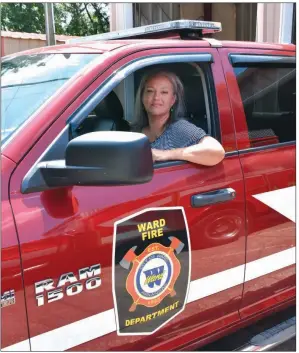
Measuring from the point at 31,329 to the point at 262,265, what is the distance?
1.35 m

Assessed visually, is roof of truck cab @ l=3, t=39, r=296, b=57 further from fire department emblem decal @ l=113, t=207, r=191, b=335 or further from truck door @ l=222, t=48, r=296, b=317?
fire department emblem decal @ l=113, t=207, r=191, b=335

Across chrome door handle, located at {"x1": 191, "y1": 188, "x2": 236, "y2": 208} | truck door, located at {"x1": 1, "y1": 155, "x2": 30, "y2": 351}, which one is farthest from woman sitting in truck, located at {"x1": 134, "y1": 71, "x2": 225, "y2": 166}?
truck door, located at {"x1": 1, "y1": 155, "x2": 30, "y2": 351}

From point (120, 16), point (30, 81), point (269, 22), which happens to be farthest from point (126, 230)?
point (120, 16)

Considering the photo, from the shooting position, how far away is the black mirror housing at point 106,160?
1627 mm

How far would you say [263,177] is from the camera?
2.42 metres

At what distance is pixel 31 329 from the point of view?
1.67m

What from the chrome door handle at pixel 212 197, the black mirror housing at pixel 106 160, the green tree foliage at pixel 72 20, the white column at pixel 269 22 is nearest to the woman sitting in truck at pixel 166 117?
the chrome door handle at pixel 212 197

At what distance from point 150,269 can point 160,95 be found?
1.02m

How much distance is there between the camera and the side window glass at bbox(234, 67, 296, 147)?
101 inches

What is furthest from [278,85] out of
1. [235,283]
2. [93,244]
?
[93,244]

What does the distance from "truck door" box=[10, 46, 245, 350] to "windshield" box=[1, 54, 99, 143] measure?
0.15 m

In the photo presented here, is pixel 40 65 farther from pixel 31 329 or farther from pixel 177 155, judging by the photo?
pixel 31 329

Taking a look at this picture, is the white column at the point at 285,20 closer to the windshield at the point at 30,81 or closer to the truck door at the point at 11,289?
the windshield at the point at 30,81

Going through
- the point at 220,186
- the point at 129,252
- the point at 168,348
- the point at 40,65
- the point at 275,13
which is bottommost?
the point at 168,348
